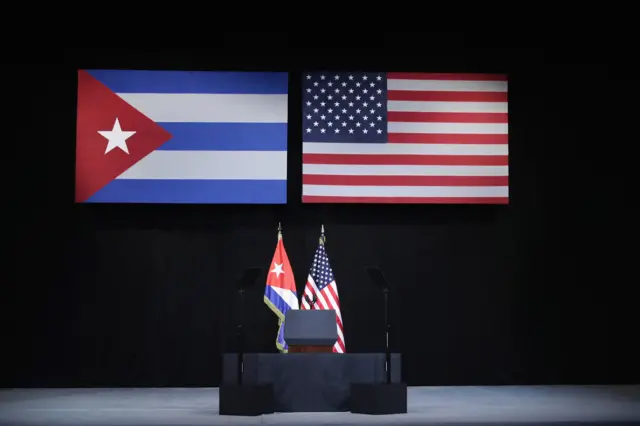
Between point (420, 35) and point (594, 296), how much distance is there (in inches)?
125

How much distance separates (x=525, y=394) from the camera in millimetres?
7934

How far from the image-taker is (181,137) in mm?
8680

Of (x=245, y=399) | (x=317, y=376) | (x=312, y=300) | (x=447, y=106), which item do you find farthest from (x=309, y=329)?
(x=447, y=106)

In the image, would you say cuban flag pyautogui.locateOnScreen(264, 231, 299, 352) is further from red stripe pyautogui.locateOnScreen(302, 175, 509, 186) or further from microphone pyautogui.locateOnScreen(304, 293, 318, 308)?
red stripe pyautogui.locateOnScreen(302, 175, 509, 186)

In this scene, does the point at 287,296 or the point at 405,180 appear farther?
the point at 405,180

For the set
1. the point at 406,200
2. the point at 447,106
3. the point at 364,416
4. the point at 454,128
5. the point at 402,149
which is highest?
the point at 447,106

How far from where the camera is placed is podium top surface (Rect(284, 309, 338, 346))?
6387mm

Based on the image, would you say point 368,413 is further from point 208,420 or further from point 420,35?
point 420,35

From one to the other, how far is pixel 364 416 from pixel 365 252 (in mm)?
2981

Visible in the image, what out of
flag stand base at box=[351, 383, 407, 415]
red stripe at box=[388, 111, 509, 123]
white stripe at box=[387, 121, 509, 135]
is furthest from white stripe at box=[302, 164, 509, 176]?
flag stand base at box=[351, 383, 407, 415]

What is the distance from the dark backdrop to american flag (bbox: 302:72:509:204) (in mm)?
217

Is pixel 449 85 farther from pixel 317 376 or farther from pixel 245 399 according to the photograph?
pixel 245 399

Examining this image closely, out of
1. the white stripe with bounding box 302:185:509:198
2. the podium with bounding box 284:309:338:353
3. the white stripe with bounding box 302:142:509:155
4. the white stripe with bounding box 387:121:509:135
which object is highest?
the white stripe with bounding box 387:121:509:135

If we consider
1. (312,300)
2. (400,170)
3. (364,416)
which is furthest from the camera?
(400,170)
